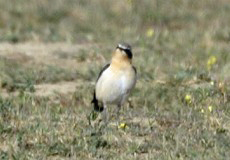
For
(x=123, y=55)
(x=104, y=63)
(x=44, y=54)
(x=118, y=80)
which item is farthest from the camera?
(x=44, y=54)

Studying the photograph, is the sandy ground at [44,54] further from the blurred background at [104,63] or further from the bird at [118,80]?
the bird at [118,80]

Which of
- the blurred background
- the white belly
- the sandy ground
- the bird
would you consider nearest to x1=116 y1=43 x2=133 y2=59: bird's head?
the bird

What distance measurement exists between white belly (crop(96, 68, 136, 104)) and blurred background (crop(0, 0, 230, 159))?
236 mm

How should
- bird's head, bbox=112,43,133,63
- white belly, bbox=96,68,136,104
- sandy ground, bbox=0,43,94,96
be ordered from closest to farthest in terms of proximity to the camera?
white belly, bbox=96,68,136,104
bird's head, bbox=112,43,133,63
sandy ground, bbox=0,43,94,96

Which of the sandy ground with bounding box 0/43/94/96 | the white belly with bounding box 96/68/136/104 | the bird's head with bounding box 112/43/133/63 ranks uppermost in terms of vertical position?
the bird's head with bounding box 112/43/133/63

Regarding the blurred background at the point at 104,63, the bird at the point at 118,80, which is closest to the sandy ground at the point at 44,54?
the blurred background at the point at 104,63

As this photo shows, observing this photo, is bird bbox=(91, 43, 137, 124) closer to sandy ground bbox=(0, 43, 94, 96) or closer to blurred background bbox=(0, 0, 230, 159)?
blurred background bbox=(0, 0, 230, 159)

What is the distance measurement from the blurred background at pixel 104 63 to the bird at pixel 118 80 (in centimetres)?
24

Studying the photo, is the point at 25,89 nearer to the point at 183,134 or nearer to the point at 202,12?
the point at 183,134

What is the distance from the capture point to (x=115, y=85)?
969 cm

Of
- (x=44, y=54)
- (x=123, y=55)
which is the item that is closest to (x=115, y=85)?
(x=123, y=55)

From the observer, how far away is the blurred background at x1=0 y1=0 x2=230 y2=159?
26.0 feet

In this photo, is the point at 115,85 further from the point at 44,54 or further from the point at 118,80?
the point at 44,54

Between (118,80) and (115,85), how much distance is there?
0.06 m
